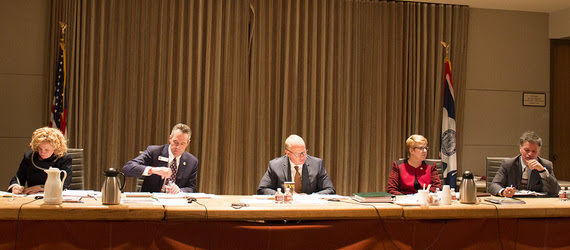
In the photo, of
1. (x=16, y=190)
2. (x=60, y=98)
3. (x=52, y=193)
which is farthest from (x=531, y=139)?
(x=60, y=98)

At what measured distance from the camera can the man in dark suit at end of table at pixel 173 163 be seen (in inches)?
175

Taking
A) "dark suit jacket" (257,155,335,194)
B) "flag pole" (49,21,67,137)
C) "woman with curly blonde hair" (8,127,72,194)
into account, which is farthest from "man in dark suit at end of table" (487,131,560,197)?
"flag pole" (49,21,67,137)

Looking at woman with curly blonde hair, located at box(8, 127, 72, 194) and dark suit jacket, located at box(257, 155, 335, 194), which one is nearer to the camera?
woman with curly blonde hair, located at box(8, 127, 72, 194)

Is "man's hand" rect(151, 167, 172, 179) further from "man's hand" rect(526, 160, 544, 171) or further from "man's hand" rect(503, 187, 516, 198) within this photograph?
"man's hand" rect(526, 160, 544, 171)

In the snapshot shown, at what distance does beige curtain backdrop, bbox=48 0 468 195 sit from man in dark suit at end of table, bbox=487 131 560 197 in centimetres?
204

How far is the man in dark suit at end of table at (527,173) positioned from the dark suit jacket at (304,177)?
148 cm

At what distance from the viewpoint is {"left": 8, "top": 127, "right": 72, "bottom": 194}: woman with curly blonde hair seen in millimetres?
4125

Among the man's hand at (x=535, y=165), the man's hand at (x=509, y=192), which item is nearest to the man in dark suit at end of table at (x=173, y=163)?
the man's hand at (x=509, y=192)

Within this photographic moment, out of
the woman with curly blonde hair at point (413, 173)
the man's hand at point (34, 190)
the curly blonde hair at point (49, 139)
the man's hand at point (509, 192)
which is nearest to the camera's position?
the man's hand at point (34, 190)

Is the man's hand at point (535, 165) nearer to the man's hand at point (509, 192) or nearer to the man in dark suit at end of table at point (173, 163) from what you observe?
the man's hand at point (509, 192)

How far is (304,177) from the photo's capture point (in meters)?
4.49

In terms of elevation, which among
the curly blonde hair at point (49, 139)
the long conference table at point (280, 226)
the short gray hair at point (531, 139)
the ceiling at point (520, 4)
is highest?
the ceiling at point (520, 4)

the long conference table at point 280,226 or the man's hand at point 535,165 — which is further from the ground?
the man's hand at point 535,165

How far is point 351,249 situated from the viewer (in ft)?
10.9
